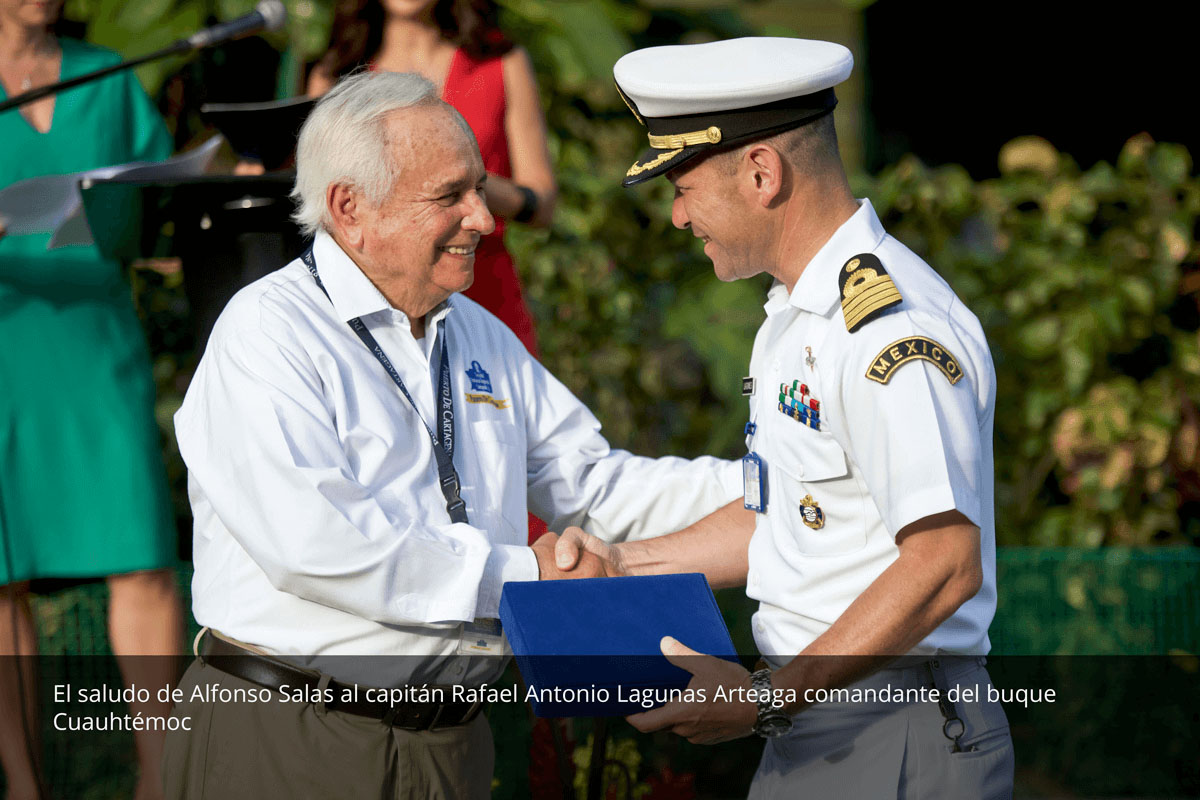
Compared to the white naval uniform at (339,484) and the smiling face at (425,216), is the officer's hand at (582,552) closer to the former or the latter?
the white naval uniform at (339,484)

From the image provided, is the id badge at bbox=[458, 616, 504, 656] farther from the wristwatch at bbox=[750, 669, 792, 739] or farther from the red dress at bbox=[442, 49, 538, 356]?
the red dress at bbox=[442, 49, 538, 356]

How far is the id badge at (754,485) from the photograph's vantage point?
2475mm

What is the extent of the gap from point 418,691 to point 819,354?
1.01 meters

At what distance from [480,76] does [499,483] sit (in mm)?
1460

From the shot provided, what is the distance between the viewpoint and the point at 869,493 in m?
2.20

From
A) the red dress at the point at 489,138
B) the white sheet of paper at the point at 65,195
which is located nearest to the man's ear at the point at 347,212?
the white sheet of paper at the point at 65,195

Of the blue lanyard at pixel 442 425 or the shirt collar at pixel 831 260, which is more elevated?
the shirt collar at pixel 831 260

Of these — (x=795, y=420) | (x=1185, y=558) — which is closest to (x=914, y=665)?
(x=795, y=420)

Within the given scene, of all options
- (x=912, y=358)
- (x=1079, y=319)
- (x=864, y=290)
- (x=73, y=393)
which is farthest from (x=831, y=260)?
(x=1079, y=319)

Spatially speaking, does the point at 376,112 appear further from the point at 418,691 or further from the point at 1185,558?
the point at 1185,558

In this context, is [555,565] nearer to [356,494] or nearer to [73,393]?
[356,494]

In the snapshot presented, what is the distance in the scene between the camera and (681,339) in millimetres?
5172

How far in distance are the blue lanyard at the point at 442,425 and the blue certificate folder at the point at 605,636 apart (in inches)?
14.7

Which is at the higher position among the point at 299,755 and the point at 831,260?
the point at 831,260
